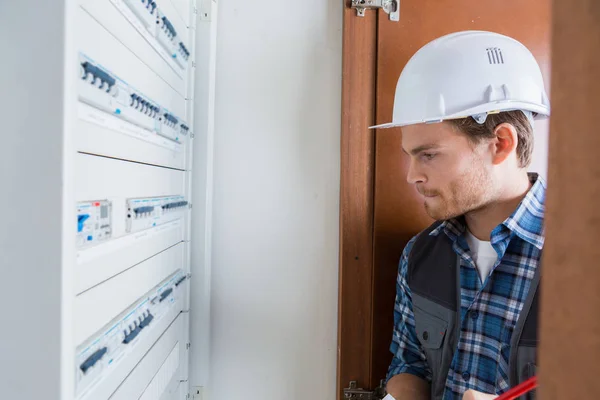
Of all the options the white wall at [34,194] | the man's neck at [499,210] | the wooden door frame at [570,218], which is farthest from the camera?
the man's neck at [499,210]

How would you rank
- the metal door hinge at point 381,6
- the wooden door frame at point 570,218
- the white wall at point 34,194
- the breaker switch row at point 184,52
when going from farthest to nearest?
the metal door hinge at point 381,6 < the breaker switch row at point 184,52 < the white wall at point 34,194 < the wooden door frame at point 570,218

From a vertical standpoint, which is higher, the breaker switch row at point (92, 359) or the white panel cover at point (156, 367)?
the breaker switch row at point (92, 359)

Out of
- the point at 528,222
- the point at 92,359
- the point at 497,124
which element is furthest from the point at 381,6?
the point at 92,359

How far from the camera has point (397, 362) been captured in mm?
1309

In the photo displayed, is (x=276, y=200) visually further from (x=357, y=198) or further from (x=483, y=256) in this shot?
(x=483, y=256)

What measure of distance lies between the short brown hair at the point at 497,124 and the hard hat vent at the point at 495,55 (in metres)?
0.14

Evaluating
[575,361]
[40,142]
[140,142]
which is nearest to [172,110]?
[140,142]

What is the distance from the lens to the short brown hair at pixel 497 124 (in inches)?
43.3

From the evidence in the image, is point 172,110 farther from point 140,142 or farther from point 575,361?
point 575,361

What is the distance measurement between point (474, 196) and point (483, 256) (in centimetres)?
18

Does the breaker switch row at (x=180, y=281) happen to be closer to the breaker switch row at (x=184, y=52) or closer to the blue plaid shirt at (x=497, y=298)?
the breaker switch row at (x=184, y=52)

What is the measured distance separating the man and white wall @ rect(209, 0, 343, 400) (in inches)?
14.6

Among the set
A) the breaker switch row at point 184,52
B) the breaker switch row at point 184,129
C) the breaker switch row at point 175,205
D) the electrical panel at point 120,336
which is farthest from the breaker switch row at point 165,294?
the breaker switch row at point 184,52

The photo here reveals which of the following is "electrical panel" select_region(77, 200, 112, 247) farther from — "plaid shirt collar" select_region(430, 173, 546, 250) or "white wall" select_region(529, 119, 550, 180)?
"white wall" select_region(529, 119, 550, 180)
